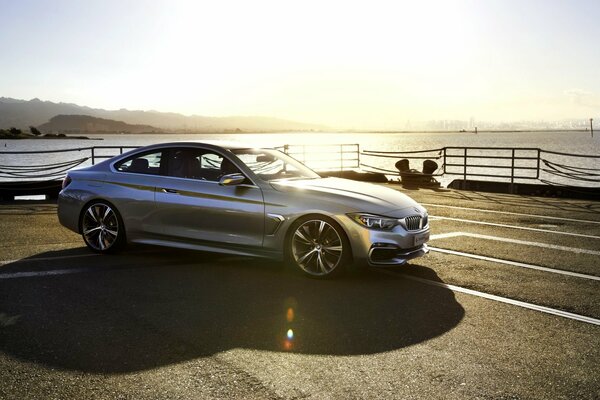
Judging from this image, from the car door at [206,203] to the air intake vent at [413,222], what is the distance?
1600mm

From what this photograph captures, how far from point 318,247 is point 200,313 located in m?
1.79

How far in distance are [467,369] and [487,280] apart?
2.98m

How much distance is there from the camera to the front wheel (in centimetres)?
704

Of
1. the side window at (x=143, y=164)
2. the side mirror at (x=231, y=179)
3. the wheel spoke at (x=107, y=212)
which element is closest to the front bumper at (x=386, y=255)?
the side mirror at (x=231, y=179)

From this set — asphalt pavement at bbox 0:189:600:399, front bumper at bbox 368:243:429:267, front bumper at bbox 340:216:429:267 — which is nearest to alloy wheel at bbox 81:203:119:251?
asphalt pavement at bbox 0:189:600:399

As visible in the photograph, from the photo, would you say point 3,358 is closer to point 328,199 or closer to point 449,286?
point 328,199

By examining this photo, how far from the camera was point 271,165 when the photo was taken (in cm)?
804

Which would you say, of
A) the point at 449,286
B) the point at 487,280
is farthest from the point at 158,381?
the point at 487,280

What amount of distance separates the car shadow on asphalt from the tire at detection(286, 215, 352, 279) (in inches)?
6.0

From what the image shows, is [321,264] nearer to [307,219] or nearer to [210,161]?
[307,219]

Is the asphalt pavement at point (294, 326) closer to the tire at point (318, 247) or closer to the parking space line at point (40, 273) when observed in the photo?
the parking space line at point (40, 273)

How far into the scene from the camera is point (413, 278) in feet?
24.0

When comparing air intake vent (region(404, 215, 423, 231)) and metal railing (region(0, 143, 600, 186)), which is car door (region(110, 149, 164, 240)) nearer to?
air intake vent (region(404, 215, 423, 231))

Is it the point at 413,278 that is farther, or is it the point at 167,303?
the point at 413,278
